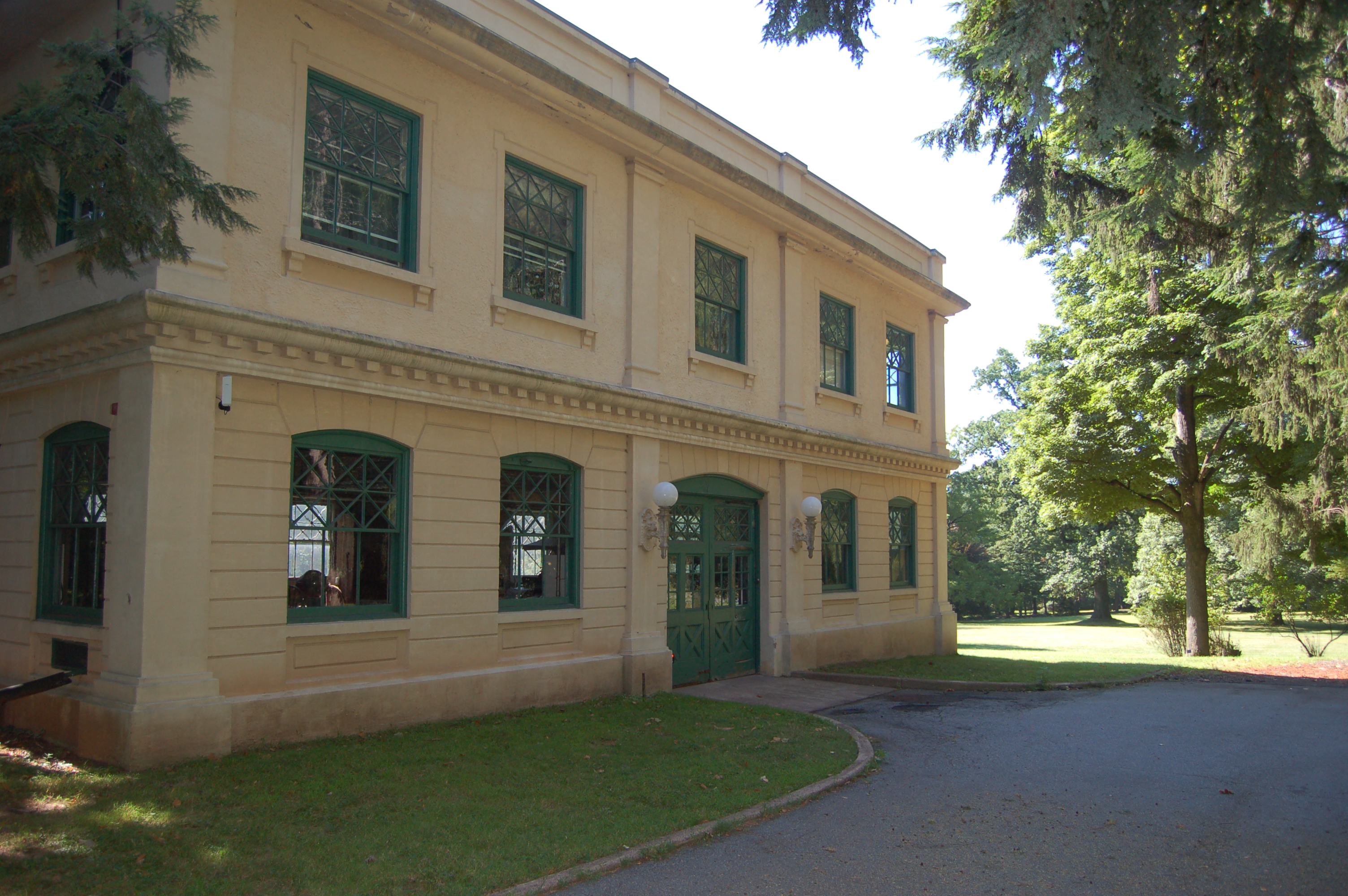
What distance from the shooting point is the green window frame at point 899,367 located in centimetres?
1900

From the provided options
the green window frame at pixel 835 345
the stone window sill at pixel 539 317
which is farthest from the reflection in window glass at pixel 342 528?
the green window frame at pixel 835 345

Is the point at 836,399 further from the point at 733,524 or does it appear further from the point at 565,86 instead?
the point at 565,86

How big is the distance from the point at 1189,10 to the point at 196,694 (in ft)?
30.7

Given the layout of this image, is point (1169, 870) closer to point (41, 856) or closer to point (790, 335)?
point (41, 856)

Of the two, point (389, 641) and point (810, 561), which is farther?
point (810, 561)

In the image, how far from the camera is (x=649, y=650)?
40.1 ft

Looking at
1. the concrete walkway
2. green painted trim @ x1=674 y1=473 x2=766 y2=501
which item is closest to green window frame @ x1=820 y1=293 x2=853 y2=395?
green painted trim @ x1=674 y1=473 x2=766 y2=501

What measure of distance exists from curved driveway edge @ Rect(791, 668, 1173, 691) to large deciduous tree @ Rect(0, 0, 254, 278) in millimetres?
11294

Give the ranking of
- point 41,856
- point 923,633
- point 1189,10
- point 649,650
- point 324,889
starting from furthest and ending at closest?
1. point 923,633
2. point 649,650
3. point 1189,10
4. point 41,856
5. point 324,889

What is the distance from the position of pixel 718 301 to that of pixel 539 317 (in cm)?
411

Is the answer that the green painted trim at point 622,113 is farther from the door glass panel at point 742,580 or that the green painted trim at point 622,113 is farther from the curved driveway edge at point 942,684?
the curved driveway edge at point 942,684

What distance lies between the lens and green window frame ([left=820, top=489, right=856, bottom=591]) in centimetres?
1645

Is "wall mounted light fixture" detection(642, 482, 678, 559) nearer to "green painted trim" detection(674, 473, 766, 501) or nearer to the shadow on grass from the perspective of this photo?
"green painted trim" detection(674, 473, 766, 501)

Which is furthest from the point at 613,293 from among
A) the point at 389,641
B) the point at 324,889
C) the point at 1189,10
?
the point at 324,889
